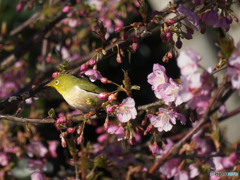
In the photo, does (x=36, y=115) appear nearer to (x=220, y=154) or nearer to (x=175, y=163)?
(x=175, y=163)

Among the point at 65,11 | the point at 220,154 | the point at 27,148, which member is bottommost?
the point at 27,148

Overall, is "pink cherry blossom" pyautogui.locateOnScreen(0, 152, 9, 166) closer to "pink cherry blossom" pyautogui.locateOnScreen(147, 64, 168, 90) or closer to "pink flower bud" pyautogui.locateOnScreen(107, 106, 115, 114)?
"pink flower bud" pyautogui.locateOnScreen(107, 106, 115, 114)

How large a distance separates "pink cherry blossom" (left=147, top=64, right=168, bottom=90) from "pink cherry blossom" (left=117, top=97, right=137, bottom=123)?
0.12 meters

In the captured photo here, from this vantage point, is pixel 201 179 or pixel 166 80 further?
pixel 166 80

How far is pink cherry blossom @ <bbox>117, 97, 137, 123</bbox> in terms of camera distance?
1146mm

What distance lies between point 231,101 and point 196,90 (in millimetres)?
1713

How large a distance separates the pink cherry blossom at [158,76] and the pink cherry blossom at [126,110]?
0.40 ft

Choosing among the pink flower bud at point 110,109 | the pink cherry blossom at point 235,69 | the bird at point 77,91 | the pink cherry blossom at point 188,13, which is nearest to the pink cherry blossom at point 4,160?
the bird at point 77,91

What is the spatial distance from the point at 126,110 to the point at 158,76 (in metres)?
0.18

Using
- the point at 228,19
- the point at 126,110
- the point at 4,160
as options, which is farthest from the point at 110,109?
the point at 4,160

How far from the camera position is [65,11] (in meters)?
1.98

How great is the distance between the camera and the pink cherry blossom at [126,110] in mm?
1146

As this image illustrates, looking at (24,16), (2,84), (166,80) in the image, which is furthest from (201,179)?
(24,16)

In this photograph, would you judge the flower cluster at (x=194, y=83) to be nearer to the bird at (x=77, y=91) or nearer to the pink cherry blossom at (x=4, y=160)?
the bird at (x=77, y=91)
